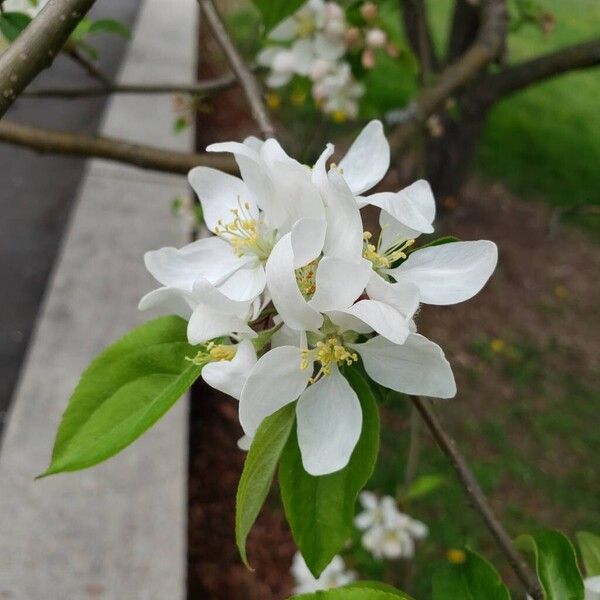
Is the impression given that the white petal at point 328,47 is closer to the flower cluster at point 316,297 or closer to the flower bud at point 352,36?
the flower bud at point 352,36

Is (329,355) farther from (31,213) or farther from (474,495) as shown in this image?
(31,213)

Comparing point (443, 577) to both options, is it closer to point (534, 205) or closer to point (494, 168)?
point (534, 205)

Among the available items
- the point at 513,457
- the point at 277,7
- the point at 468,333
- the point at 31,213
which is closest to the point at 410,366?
the point at 277,7

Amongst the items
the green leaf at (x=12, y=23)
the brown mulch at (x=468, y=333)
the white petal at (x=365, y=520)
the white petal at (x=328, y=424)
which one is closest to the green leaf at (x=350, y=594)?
the white petal at (x=328, y=424)

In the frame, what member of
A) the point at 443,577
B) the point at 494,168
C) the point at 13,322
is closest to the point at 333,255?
the point at 443,577

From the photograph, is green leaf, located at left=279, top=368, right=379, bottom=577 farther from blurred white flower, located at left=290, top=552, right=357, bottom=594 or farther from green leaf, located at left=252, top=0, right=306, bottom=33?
blurred white flower, located at left=290, top=552, right=357, bottom=594

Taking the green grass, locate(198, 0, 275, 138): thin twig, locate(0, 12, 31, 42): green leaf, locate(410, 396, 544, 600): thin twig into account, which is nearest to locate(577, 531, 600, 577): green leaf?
locate(410, 396, 544, 600): thin twig
